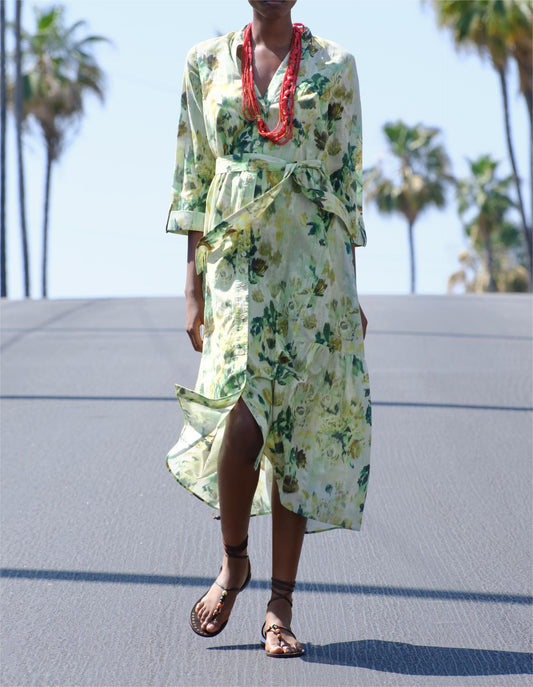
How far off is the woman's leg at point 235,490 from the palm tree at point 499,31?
82.3 ft

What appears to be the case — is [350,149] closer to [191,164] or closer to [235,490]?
[191,164]

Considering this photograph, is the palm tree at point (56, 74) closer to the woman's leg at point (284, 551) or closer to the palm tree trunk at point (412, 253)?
the palm tree trunk at point (412, 253)

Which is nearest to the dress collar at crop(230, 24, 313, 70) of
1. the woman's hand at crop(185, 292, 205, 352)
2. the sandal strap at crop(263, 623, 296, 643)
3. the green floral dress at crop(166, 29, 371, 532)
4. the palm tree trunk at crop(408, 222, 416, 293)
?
the green floral dress at crop(166, 29, 371, 532)

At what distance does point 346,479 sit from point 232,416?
1.34ft

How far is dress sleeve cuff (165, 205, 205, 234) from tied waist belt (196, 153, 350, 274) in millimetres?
100

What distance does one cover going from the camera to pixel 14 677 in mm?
2807

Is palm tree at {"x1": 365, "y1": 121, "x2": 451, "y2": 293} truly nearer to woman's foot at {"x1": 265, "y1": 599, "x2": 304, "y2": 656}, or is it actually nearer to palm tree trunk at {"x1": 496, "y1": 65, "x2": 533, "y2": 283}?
palm tree trunk at {"x1": 496, "y1": 65, "x2": 533, "y2": 283}

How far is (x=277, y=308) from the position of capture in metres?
2.90

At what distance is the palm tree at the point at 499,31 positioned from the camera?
2675cm

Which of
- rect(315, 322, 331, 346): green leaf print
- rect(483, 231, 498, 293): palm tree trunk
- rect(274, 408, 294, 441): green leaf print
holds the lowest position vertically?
rect(483, 231, 498, 293): palm tree trunk

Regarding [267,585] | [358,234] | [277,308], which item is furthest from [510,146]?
[277,308]

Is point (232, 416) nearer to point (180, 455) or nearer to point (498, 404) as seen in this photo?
point (180, 455)

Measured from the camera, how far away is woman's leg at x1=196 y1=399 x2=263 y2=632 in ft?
9.18

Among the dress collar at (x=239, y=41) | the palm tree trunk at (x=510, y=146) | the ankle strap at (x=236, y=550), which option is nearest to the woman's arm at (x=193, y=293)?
the dress collar at (x=239, y=41)
